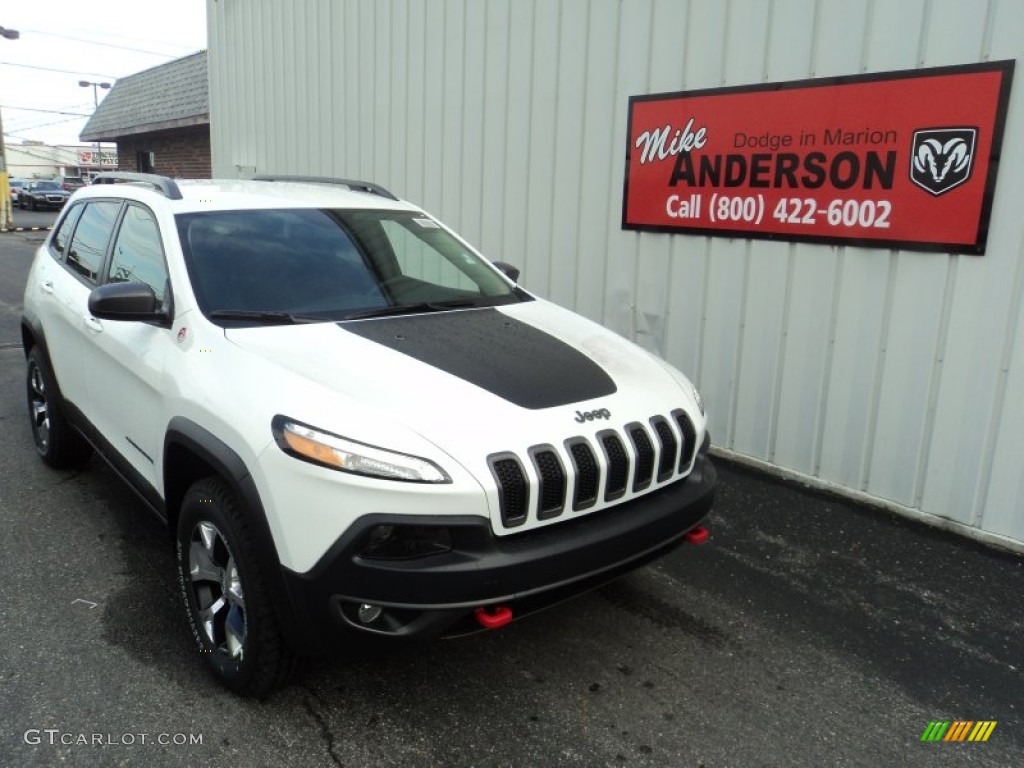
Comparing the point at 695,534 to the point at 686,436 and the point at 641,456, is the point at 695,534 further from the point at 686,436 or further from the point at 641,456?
the point at 641,456

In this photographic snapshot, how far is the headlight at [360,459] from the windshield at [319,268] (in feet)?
2.89

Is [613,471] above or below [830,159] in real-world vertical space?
below

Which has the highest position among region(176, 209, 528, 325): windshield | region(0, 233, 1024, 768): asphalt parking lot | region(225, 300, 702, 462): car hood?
region(176, 209, 528, 325): windshield

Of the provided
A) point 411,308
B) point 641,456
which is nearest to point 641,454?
point 641,456

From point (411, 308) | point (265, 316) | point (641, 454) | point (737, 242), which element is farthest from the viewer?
point (737, 242)

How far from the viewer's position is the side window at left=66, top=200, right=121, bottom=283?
4.15 metres

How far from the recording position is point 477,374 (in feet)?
9.24

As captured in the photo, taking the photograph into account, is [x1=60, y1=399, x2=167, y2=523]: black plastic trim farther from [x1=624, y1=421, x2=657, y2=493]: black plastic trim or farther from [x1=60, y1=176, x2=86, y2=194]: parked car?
[x1=60, y1=176, x2=86, y2=194]: parked car

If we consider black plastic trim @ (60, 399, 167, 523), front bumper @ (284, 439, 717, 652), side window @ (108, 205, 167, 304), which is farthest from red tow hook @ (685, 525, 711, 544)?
side window @ (108, 205, 167, 304)

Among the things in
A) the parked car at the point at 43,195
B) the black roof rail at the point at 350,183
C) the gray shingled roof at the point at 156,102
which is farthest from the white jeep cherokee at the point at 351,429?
the parked car at the point at 43,195

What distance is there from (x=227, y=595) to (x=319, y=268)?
146 cm

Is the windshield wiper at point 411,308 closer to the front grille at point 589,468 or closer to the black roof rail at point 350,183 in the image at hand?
the front grille at point 589,468

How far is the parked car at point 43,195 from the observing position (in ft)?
129

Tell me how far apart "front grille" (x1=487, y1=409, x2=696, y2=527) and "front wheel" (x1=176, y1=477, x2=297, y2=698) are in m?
0.85
